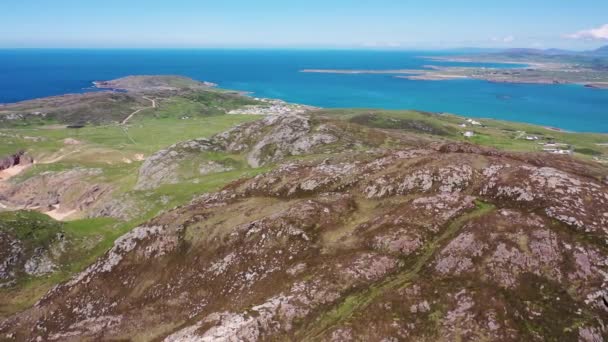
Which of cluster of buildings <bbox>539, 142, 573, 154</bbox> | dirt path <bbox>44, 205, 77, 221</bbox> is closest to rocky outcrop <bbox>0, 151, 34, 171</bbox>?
dirt path <bbox>44, 205, 77, 221</bbox>

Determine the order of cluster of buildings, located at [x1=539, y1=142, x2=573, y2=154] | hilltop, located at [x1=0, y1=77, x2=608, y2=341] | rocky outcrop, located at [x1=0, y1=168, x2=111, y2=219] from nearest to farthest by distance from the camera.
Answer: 1. hilltop, located at [x1=0, y1=77, x2=608, y2=341]
2. rocky outcrop, located at [x1=0, y1=168, x2=111, y2=219]
3. cluster of buildings, located at [x1=539, y1=142, x2=573, y2=154]

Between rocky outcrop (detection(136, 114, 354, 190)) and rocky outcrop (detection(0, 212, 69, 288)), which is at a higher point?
rocky outcrop (detection(136, 114, 354, 190))

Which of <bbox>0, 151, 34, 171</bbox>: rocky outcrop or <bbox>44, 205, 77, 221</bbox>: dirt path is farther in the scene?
<bbox>0, 151, 34, 171</bbox>: rocky outcrop

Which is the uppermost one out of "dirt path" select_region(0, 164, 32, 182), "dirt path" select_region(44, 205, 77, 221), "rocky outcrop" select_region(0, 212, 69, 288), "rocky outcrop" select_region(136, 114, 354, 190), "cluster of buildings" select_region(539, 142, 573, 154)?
"rocky outcrop" select_region(136, 114, 354, 190)

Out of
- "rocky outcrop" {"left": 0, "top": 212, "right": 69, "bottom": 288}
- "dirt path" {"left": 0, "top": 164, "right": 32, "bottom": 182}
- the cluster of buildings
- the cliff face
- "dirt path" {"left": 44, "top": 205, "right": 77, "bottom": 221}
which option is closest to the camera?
the cliff face

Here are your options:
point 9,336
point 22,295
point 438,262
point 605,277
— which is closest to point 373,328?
point 438,262

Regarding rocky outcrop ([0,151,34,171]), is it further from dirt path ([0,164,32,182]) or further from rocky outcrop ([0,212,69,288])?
rocky outcrop ([0,212,69,288])

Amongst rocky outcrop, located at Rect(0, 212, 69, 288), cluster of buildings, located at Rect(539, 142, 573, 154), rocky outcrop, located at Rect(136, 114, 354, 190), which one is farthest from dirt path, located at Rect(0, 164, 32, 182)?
cluster of buildings, located at Rect(539, 142, 573, 154)

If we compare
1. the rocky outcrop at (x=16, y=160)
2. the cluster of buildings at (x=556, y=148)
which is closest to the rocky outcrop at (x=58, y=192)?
the rocky outcrop at (x=16, y=160)

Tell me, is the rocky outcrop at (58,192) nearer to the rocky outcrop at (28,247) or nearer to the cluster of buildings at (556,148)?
the rocky outcrop at (28,247)

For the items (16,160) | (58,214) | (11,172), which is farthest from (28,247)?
(16,160)
